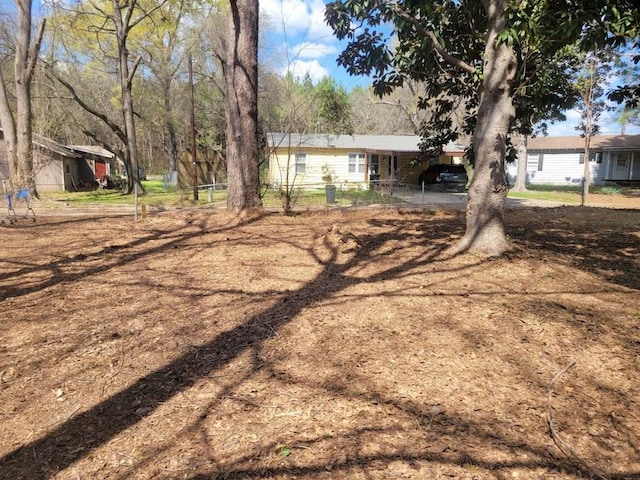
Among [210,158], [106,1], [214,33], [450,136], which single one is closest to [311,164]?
[210,158]

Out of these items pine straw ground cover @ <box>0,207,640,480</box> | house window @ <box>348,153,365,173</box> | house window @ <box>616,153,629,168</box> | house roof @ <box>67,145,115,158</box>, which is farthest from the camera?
house window @ <box>616,153,629,168</box>

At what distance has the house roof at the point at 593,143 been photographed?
29.7 m

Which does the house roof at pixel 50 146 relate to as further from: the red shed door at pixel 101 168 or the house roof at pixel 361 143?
the house roof at pixel 361 143

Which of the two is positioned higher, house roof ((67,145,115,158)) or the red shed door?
house roof ((67,145,115,158))

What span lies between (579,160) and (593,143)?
1499mm

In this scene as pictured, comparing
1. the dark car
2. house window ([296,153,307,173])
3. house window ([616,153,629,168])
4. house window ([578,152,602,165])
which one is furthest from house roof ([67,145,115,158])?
house window ([616,153,629,168])

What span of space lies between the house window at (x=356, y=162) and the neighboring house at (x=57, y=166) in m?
16.4

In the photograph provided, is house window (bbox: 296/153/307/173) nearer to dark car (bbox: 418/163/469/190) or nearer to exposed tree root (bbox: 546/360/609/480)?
dark car (bbox: 418/163/469/190)

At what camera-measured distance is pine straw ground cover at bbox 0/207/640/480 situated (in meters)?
2.10

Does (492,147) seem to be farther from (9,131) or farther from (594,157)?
(594,157)

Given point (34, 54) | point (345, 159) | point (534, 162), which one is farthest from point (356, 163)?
point (34, 54)

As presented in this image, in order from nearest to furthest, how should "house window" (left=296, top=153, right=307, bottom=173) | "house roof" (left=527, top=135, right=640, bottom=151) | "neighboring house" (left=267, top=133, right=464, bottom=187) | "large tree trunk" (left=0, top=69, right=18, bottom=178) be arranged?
"large tree trunk" (left=0, top=69, right=18, bottom=178) < "neighboring house" (left=267, top=133, right=464, bottom=187) < "house window" (left=296, top=153, right=307, bottom=173) < "house roof" (left=527, top=135, right=640, bottom=151)

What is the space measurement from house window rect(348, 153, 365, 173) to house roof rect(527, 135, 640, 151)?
15.2 m

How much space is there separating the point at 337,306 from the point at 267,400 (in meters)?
1.57
